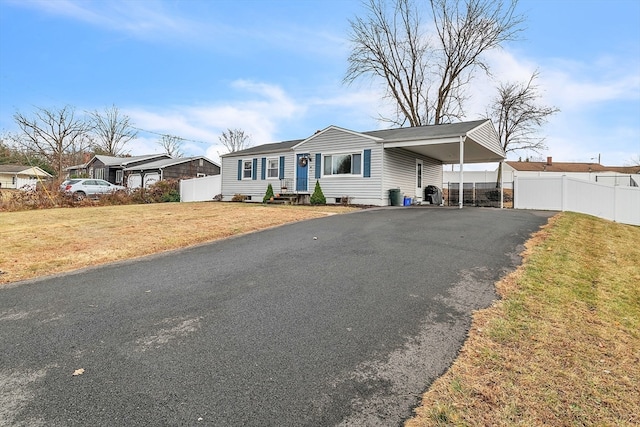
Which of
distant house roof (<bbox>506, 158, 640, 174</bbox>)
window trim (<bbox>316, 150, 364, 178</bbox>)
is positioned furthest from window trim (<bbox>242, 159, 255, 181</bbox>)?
distant house roof (<bbox>506, 158, 640, 174</bbox>)

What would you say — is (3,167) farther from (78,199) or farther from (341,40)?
(341,40)

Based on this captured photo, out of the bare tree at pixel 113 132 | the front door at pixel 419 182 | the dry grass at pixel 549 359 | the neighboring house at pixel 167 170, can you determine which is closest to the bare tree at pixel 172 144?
the bare tree at pixel 113 132

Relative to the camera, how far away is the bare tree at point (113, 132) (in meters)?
43.1

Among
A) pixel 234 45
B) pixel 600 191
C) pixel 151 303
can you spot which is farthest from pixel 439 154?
pixel 151 303

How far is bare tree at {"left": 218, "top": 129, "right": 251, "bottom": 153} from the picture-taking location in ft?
165

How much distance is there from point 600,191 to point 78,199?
86.3 ft

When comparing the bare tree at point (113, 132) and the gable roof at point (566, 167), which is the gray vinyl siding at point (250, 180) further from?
the gable roof at point (566, 167)

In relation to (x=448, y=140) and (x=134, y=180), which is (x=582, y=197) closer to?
(x=448, y=140)

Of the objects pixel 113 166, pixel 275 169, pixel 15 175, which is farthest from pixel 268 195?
pixel 15 175

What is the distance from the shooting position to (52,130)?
119 feet

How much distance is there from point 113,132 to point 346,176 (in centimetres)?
3970

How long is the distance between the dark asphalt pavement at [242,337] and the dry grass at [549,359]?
0.67ft

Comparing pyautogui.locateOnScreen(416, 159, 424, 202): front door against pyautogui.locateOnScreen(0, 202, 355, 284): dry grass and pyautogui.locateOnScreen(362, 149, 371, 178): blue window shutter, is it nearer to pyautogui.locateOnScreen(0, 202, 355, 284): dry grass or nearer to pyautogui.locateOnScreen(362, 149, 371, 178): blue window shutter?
pyautogui.locateOnScreen(362, 149, 371, 178): blue window shutter

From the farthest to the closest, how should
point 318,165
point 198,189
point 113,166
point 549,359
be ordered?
point 113,166
point 198,189
point 318,165
point 549,359
